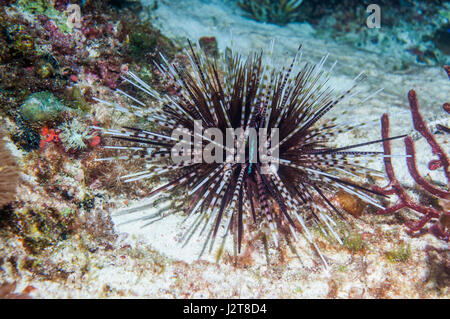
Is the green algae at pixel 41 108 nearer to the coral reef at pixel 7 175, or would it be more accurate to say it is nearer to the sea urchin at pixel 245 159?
the coral reef at pixel 7 175

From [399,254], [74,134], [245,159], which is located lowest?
[399,254]

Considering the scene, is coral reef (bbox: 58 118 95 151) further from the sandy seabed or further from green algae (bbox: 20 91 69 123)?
the sandy seabed

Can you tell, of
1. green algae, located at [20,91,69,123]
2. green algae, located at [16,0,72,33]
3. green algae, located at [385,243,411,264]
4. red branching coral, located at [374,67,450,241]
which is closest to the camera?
green algae, located at [385,243,411,264]

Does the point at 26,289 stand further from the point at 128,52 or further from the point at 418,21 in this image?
the point at 418,21

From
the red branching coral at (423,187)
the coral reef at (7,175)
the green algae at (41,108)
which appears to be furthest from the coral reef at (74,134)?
the red branching coral at (423,187)

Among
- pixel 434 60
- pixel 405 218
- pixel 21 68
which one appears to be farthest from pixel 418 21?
pixel 21 68

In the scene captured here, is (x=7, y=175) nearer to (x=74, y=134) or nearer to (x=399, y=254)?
(x=74, y=134)

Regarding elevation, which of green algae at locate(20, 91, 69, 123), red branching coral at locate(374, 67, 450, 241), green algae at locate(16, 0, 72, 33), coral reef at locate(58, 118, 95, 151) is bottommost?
red branching coral at locate(374, 67, 450, 241)

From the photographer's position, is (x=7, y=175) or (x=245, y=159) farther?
(x=245, y=159)

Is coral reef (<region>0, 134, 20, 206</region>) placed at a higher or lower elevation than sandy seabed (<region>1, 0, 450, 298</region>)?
higher

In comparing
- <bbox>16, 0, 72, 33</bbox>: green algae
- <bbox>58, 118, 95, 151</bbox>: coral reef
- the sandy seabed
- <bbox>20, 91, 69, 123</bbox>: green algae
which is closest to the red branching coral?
the sandy seabed

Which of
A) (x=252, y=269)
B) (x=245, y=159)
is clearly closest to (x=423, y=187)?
(x=245, y=159)

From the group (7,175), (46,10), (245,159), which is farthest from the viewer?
(46,10)
